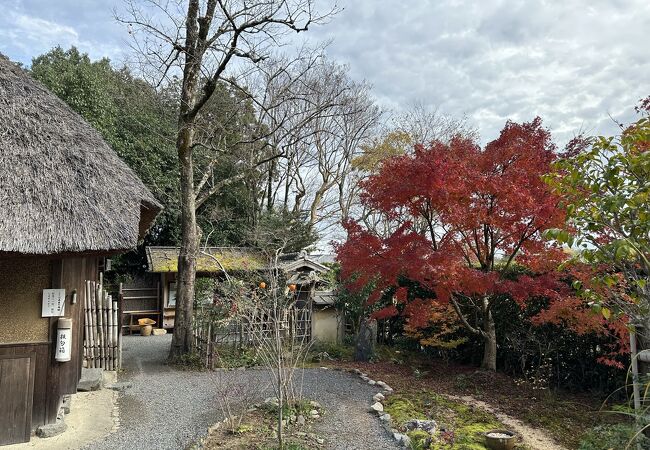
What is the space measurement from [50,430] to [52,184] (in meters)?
2.77

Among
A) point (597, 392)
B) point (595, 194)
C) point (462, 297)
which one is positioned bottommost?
point (597, 392)

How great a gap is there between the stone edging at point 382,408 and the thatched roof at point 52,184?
3.73 meters

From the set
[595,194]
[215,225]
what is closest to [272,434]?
[595,194]

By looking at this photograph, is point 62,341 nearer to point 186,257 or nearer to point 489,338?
point 186,257

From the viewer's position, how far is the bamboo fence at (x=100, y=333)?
332 inches

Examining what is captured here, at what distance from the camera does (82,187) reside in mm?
5098

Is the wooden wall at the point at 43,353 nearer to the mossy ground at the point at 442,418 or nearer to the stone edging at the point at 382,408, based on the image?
the stone edging at the point at 382,408

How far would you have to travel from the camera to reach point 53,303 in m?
4.99

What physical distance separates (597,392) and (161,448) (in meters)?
6.76

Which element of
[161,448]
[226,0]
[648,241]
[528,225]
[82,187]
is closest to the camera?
[648,241]

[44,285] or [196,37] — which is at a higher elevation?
[196,37]

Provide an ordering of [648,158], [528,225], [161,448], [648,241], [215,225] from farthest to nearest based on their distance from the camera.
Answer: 1. [215,225]
2. [528,225]
3. [161,448]
4. [648,241]
5. [648,158]

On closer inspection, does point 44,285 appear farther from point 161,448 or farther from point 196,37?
point 196,37

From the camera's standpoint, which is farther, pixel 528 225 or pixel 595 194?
pixel 528 225
